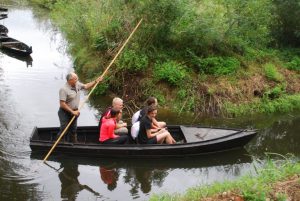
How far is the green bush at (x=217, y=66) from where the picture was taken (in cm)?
1537

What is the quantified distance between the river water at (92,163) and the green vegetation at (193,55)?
0.84 metres

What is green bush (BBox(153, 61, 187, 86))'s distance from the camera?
14.8 meters

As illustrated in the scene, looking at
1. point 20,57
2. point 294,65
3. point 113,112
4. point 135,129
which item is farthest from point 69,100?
point 20,57

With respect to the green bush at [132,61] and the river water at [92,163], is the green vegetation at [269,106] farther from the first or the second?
the green bush at [132,61]

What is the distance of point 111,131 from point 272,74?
7.88 m

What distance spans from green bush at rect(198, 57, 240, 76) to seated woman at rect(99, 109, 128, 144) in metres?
5.65

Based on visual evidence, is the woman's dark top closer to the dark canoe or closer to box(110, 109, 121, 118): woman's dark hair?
the dark canoe

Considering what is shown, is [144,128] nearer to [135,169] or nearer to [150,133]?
[150,133]

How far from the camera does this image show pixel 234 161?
11156 mm

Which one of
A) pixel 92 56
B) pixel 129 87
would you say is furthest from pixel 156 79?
pixel 92 56

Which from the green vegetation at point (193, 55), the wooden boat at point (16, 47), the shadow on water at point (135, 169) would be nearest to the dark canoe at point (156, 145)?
the shadow on water at point (135, 169)

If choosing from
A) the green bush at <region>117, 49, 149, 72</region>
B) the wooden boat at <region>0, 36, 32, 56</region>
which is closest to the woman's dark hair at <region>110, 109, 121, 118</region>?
the green bush at <region>117, 49, 149, 72</region>

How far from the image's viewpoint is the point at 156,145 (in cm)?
1052

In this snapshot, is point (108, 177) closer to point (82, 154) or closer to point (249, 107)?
point (82, 154)
